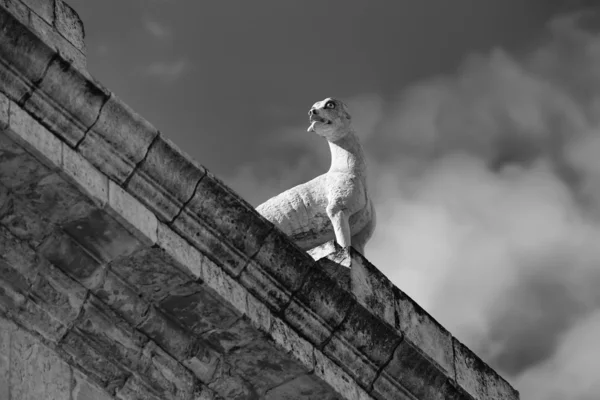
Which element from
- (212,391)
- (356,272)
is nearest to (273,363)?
(212,391)

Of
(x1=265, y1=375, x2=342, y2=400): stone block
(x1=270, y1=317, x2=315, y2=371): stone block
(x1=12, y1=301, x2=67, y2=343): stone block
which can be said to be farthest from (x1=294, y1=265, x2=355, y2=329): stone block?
(x1=12, y1=301, x2=67, y2=343): stone block

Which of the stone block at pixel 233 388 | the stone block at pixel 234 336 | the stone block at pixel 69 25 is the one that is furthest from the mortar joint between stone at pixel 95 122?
the stone block at pixel 233 388

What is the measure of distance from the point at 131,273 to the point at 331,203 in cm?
301

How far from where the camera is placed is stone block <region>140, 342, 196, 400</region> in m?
11.3

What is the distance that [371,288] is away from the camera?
41.3 feet

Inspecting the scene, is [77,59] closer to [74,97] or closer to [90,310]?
[74,97]

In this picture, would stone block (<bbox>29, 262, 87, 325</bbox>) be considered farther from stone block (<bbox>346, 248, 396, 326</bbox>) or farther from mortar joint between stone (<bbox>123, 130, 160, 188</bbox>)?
stone block (<bbox>346, 248, 396, 326</bbox>)

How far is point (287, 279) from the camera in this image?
11.8m

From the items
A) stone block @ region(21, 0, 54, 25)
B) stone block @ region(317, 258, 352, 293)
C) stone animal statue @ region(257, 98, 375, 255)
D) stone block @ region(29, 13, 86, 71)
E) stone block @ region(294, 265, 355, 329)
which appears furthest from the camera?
stone animal statue @ region(257, 98, 375, 255)

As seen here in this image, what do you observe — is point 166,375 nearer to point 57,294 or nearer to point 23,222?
point 57,294

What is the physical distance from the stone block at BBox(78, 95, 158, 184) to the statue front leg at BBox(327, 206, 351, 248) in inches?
101

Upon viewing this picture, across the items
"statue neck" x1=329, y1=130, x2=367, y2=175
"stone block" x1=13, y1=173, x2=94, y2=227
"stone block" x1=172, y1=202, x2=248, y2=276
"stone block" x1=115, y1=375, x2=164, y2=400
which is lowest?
"stone block" x1=115, y1=375, x2=164, y2=400

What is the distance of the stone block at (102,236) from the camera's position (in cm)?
1097

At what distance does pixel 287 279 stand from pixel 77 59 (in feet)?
6.50
